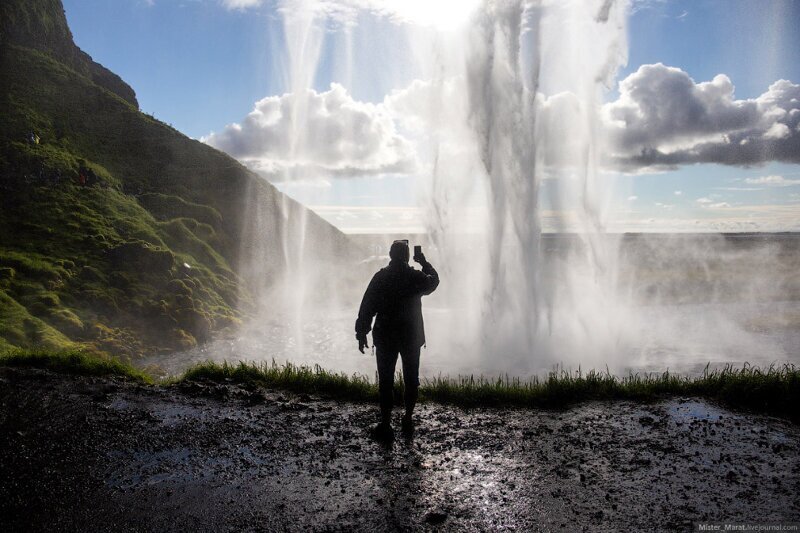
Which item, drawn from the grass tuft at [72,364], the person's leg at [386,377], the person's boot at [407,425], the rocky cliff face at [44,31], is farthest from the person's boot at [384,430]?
the rocky cliff face at [44,31]

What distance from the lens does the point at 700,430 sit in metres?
6.63

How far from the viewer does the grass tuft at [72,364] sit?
9844 mm

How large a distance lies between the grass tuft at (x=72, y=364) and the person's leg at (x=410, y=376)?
600 centimetres

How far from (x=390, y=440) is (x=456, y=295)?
2251 centimetres

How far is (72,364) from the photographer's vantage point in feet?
32.7

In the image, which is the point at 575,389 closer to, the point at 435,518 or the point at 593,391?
the point at 593,391

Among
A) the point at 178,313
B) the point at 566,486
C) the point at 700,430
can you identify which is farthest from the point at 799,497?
the point at 178,313

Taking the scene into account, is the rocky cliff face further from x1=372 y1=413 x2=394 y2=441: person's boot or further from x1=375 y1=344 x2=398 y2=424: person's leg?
x1=372 y1=413 x2=394 y2=441: person's boot

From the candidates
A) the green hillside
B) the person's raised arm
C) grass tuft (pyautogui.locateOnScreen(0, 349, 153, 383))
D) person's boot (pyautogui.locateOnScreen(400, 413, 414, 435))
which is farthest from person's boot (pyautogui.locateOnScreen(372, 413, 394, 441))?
the green hillside

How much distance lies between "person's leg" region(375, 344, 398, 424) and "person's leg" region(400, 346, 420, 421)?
186 mm

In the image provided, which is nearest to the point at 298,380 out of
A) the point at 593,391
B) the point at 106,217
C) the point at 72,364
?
the point at 72,364

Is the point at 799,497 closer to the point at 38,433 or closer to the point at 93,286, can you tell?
the point at 38,433

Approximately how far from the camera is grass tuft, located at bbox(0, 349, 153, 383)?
32.3 ft

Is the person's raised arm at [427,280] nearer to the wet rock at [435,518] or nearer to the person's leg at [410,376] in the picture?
the person's leg at [410,376]
